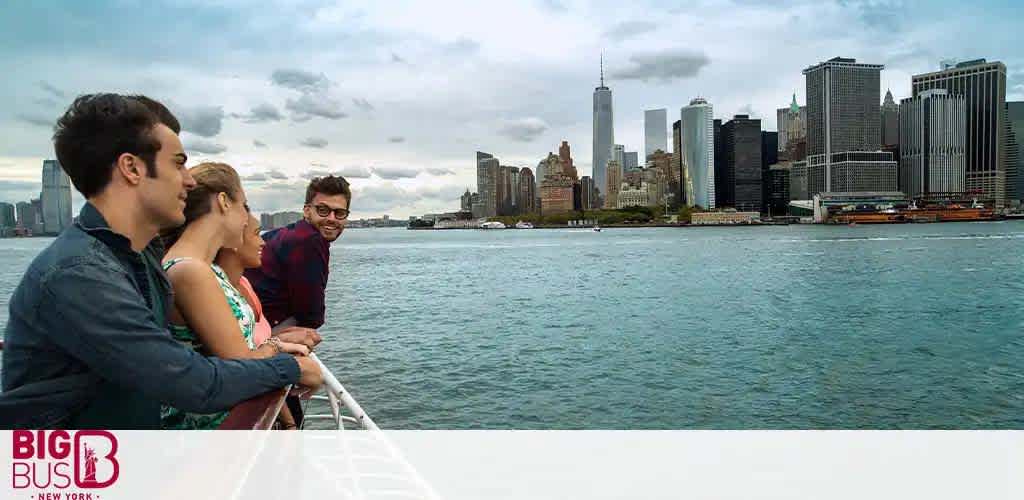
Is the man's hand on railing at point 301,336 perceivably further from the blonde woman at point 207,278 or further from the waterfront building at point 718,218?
the waterfront building at point 718,218

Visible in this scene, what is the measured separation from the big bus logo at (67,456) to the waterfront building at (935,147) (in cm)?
17331

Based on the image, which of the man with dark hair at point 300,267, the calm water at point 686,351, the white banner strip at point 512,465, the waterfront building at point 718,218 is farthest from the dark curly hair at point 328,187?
the waterfront building at point 718,218

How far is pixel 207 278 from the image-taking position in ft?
6.23

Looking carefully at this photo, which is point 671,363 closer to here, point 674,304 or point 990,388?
point 990,388

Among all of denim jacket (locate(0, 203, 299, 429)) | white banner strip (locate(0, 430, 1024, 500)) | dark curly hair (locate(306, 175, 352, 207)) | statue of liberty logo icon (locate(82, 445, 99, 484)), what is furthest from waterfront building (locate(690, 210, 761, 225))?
denim jacket (locate(0, 203, 299, 429))

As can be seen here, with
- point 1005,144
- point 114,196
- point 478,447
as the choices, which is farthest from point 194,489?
point 1005,144

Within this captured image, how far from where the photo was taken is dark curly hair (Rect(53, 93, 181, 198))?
1551 mm

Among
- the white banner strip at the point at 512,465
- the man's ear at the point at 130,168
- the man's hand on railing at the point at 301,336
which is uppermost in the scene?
the man's ear at the point at 130,168

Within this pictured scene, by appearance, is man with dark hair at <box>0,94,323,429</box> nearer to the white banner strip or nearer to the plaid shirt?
the white banner strip

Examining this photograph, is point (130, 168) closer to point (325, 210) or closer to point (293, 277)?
point (293, 277)

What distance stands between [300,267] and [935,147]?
181 metres

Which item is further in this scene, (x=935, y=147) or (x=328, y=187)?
(x=935, y=147)

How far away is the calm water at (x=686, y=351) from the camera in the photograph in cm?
1178

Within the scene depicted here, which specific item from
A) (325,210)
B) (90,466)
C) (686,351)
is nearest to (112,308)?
(90,466)
